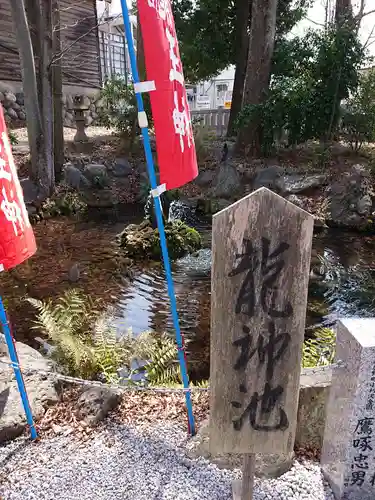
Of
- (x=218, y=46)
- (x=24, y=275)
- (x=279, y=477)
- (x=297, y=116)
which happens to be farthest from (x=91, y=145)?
(x=279, y=477)

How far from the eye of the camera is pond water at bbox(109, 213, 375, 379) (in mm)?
5645

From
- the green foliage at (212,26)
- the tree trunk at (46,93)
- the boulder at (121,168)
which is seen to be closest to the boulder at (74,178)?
the tree trunk at (46,93)

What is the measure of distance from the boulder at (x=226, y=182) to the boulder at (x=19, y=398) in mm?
8674

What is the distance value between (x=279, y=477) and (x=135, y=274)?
500 centimetres

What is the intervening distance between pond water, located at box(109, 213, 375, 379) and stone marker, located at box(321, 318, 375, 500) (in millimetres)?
2296

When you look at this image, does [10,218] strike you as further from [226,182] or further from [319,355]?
[226,182]

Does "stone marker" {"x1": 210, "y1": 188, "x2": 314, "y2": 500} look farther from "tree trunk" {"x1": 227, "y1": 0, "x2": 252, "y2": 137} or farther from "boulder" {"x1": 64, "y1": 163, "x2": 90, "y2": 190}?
"tree trunk" {"x1": 227, "y1": 0, "x2": 252, "y2": 137}

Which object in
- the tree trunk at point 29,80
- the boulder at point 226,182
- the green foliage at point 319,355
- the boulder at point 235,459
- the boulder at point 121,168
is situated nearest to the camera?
the boulder at point 235,459

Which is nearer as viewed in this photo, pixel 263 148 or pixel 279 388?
pixel 279 388

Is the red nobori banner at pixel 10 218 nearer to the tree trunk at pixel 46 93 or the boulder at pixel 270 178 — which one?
the tree trunk at pixel 46 93

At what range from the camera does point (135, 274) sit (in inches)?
290

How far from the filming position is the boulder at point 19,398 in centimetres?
306

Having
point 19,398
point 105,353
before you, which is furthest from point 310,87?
point 19,398

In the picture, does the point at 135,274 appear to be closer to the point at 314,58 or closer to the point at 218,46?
the point at 314,58
